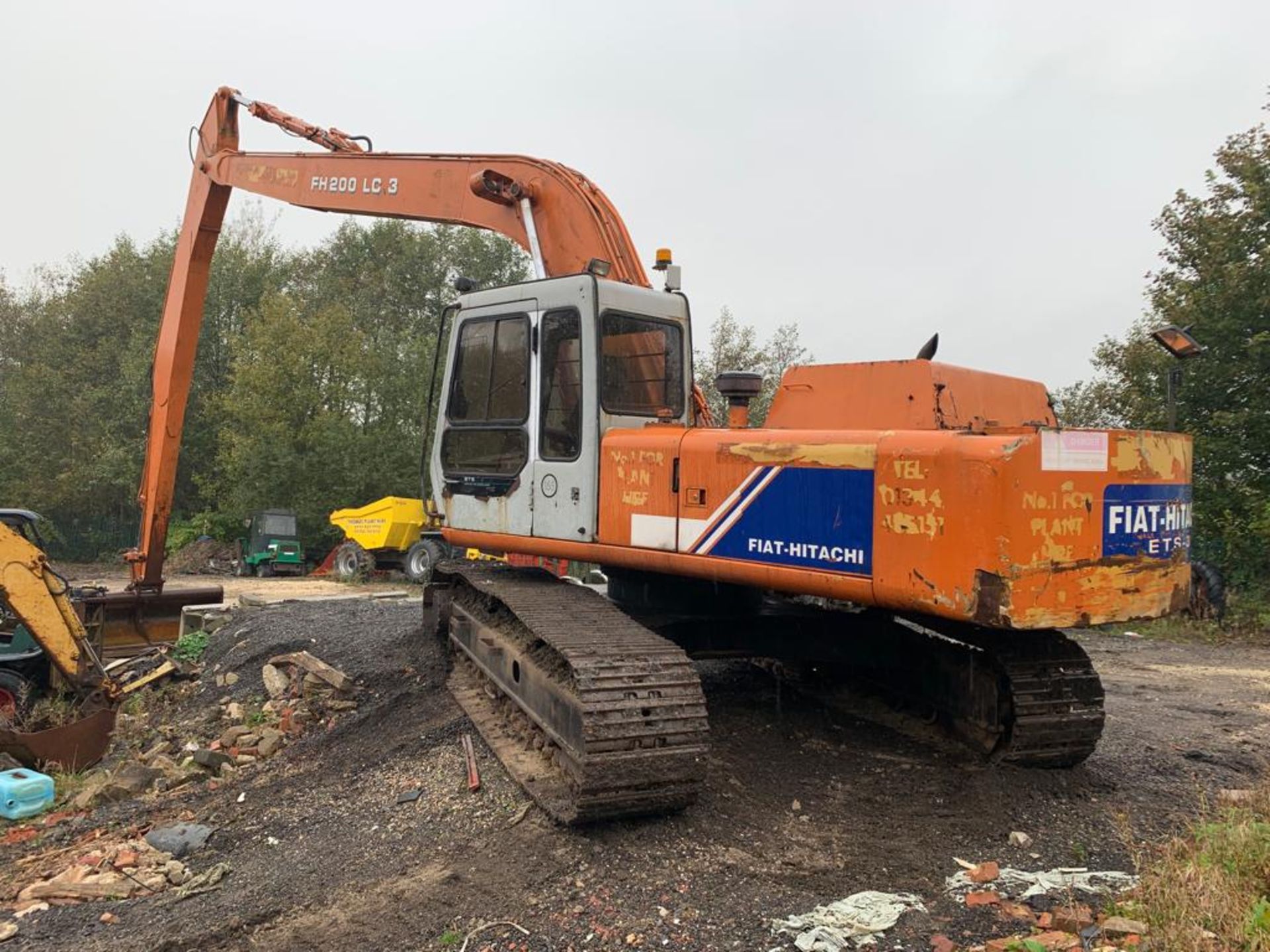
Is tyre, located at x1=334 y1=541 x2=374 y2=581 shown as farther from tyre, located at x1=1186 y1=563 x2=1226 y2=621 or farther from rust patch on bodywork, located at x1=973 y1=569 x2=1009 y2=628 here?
rust patch on bodywork, located at x1=973 y1=569 x2=1009 y2=628

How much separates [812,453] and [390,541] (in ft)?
58.3

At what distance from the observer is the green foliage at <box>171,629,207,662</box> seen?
10.7m

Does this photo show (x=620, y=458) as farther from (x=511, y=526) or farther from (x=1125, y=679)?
(x=1125, y=679)

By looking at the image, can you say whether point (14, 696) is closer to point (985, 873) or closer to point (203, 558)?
point (985, 873)

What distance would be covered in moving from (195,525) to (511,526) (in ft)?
82.5

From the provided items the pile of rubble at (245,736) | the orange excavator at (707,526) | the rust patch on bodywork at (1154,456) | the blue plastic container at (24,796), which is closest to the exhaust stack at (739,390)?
the orange excavator at (707,526)

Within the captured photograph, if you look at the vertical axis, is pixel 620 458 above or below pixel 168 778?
above

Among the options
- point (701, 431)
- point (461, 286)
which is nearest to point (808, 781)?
point (701, 431)

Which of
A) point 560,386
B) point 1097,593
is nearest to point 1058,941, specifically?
point 1097,593

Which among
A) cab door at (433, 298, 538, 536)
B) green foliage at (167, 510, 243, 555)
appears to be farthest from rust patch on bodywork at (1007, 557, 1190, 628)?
green foliage at (167, 510, 243, 555)

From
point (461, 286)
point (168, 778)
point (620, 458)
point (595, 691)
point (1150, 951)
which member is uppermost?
point (461, 286)

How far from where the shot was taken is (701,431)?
473 cm

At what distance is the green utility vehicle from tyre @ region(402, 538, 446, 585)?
4.01 meters

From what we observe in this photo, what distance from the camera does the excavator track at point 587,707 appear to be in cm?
385
